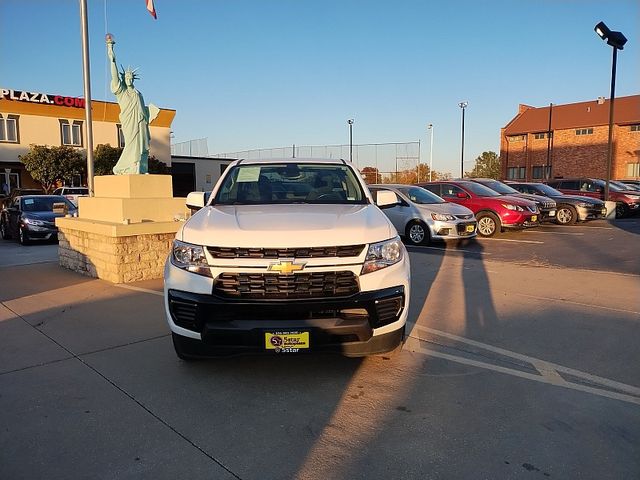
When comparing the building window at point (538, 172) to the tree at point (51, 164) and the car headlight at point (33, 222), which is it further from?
the car headlight at point (33, 222)

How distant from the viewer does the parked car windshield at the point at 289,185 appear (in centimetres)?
486

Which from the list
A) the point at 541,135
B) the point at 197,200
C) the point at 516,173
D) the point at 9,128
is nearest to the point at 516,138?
the point at 541,135

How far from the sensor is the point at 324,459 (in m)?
2.80

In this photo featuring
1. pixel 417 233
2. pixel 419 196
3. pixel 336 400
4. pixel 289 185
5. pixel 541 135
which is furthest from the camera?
pixel 541 135

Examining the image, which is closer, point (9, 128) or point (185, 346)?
point (185, 346)

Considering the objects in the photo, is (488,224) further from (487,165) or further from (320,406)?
(487,165)

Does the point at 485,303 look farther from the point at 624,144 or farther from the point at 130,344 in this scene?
the point at 624,144

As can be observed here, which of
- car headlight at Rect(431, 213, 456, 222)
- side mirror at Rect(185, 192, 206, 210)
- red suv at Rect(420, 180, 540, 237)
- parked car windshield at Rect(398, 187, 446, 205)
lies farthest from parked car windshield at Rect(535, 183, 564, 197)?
side mirror at Rect(185, 192, 206, 210)

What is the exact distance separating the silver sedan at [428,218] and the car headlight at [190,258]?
777 centimetres

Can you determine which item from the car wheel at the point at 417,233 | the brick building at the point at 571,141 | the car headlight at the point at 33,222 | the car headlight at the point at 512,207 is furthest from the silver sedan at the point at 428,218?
the brick building at the point at 571,141

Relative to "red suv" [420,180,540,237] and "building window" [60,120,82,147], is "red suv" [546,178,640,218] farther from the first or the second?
"building window" [60,120,82,147]

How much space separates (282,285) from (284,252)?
234 millimetres

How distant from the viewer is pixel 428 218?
11.7m

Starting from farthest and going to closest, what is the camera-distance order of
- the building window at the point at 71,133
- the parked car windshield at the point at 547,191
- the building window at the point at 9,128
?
the building window at the point at 71,133
the building window at the point at 9,128
the parked car windshield at the point at 547,191
